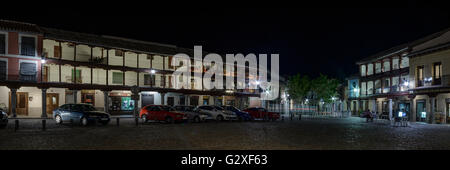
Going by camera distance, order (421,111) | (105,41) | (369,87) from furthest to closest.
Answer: (369,87), (105,41), (421,111)

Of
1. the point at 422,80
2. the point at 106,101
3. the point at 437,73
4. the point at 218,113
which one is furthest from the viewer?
the point at 106,101

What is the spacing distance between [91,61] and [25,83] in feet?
23.5

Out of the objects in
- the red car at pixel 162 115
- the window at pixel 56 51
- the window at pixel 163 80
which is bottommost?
the red car at pixel 162 115

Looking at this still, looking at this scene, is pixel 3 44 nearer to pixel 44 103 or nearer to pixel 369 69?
pixel 44 103

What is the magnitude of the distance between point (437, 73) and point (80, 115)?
1095 inches

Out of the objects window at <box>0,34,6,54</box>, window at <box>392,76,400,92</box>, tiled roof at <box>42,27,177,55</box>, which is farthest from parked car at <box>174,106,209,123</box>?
window at <box>392,76,400,92</box>

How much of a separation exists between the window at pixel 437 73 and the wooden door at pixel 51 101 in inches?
1418

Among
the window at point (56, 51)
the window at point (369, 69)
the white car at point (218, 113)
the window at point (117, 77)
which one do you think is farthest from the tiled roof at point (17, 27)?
the window at point (369, 69)

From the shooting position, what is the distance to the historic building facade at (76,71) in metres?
30.7

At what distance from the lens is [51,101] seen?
34.3 metres

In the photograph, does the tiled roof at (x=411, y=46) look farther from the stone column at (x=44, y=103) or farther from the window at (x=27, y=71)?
the window at (x=27, y=71)

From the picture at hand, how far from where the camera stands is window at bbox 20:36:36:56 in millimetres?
31156

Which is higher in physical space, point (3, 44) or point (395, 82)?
point (3, 44)

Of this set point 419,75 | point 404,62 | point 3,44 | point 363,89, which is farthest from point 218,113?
point 363,89
